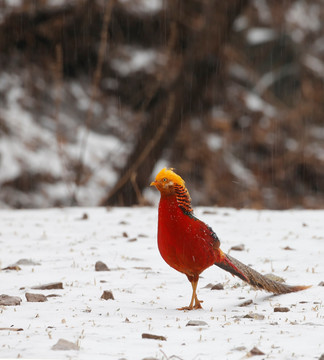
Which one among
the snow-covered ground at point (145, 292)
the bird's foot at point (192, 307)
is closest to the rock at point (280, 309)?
the snow-covered ground at point (145, 292)

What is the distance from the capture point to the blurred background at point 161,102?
11500mm

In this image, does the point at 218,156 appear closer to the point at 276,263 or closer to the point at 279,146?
the point at 279,146

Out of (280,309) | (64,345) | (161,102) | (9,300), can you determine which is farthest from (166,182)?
(161,102)

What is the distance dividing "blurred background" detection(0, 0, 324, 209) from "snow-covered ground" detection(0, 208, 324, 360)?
306 centimetres

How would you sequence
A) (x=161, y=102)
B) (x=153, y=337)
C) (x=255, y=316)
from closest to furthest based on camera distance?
(x=153, y=337) < (x=255, y=316) < (x=161, y=102)

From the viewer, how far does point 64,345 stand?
292cm

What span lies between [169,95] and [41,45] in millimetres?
4377

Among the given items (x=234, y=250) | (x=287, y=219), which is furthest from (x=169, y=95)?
(x=234, y=250)

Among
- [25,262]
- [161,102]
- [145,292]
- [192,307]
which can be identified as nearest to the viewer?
[192,307]

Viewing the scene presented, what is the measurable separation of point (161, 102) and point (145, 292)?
711 centimetres

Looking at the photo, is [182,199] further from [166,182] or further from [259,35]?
[259,35]

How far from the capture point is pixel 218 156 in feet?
49.6

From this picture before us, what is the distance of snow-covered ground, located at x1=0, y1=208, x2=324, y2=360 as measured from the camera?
10.0 feet

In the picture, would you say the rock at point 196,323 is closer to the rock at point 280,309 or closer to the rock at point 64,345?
the rock at point 280,309
